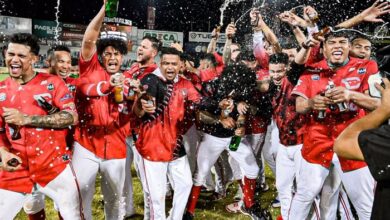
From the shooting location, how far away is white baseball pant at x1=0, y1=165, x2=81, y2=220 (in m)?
3.80

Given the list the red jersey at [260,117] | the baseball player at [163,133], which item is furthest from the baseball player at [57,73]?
the red jersey at [260,117]

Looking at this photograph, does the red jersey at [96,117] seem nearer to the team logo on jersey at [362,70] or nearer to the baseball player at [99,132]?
the baseball player at [99,132]

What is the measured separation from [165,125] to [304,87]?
1.60 metres

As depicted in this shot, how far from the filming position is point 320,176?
4402 mm

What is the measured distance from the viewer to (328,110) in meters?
4.36

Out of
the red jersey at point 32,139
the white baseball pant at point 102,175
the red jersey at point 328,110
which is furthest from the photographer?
the white baseball pant at point 102,175

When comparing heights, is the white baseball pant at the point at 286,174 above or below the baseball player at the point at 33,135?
below

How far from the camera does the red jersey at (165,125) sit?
15.6 ft

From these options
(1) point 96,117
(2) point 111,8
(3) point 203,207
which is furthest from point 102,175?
(3) point 203,207

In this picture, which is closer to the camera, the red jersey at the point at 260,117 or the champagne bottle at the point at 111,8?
the champagne bottle at the point at 111,8

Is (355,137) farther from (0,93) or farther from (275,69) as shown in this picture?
(275,69)

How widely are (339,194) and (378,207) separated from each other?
10.7 ft

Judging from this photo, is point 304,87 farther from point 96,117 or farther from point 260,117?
point 96,117

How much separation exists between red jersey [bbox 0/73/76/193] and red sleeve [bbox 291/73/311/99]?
7.62 ft
